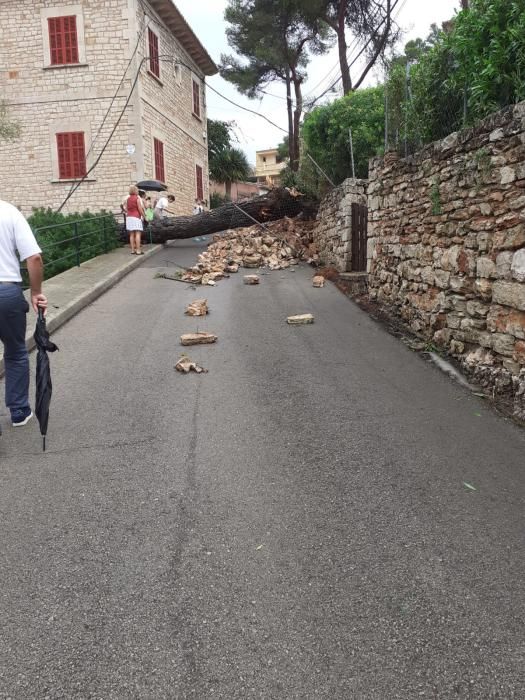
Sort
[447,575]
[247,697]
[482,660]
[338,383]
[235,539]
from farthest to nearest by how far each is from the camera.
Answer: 1. [338,383]
2. [235,539]
3. [447,575]
4. [482,660]
5. [247,697]

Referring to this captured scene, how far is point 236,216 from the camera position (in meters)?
17.1

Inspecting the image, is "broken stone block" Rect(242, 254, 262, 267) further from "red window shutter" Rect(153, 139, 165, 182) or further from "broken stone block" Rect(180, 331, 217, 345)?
"red window shutter" Rect(153, 139, 165, 182)

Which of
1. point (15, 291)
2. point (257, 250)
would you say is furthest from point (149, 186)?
point (15, 291)

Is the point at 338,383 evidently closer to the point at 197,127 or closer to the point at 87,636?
the point at 87,636

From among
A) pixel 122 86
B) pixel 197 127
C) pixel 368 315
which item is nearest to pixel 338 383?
pixel 368 315

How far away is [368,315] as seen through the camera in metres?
8.84

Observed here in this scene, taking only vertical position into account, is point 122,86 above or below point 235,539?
above

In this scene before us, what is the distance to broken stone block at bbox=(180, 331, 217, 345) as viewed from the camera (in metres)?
7.12

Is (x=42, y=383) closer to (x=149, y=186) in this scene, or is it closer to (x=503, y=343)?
(x=503, y=343)

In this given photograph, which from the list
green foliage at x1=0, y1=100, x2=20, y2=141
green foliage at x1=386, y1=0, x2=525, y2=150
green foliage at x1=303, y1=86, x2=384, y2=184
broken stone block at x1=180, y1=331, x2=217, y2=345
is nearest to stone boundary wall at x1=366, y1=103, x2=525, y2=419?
green foliage at x1=386, y1=0, x2=525, y2=150

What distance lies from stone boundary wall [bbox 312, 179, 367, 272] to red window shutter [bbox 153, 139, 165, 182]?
26.7 feet

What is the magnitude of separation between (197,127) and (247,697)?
26.6 meters

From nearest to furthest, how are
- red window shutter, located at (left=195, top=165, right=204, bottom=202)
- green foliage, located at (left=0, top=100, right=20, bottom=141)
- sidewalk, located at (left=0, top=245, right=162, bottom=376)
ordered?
sidewalk, located at (left=0, top=245, right=162, bottom=376) → green foliage, located at (left=0, top=100, right=20, bottom=141) → red window shutter, located at (left=195, top=165, right=204, bottom=202)

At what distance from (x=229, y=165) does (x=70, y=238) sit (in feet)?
95.1
